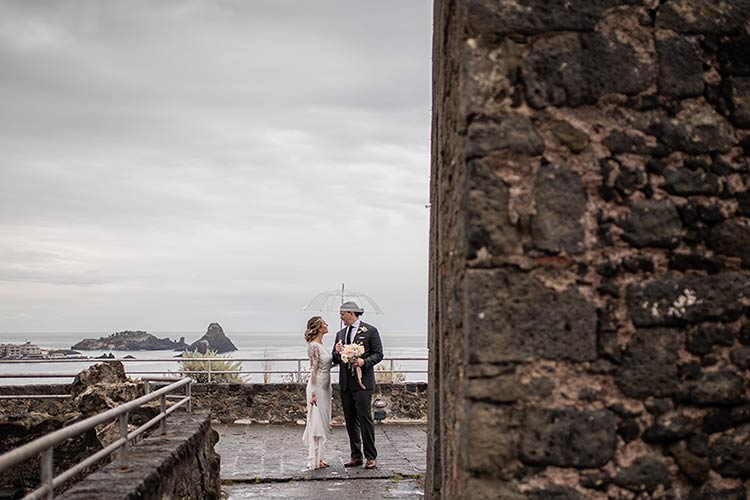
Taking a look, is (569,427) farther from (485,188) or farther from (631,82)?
(631,82)

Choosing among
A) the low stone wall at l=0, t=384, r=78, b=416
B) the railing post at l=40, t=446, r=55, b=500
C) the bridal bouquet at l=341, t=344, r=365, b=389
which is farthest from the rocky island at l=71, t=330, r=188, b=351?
the railing post at l=40, t=446, r=55, b=500

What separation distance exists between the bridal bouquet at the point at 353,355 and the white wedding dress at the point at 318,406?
1.29 ft

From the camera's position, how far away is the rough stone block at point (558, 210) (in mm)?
3236

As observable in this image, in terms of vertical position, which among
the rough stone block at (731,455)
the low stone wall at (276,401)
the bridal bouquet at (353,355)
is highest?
the bridal bouquet at (353,355)

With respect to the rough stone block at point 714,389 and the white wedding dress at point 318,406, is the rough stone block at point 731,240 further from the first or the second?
the white wedding dress at point 318,406

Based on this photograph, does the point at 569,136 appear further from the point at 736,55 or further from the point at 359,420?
the point at 359,420

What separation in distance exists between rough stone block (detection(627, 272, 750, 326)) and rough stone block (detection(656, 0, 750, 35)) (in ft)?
3.45

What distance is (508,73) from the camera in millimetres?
3295

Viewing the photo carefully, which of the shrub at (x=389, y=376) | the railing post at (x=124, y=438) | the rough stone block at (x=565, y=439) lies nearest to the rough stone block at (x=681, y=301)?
the rough stone block at (x=565, y=439)

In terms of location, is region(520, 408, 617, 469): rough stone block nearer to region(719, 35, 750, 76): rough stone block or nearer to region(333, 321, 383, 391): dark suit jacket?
region(719, 35, 750, 76): rough stone block

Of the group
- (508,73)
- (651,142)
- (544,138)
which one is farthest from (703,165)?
(508,73)

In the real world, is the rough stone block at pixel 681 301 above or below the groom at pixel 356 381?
above

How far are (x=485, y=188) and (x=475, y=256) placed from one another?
28 centimetres

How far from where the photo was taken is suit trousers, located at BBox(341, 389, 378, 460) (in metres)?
9.37
